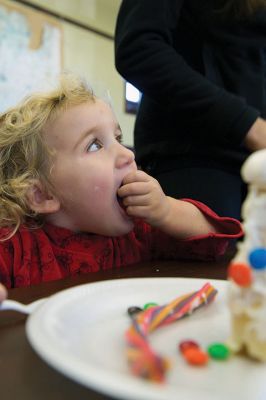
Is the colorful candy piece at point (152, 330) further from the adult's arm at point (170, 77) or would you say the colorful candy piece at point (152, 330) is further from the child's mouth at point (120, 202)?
the adult's arm at point (170, 77)

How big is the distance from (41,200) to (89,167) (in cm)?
13

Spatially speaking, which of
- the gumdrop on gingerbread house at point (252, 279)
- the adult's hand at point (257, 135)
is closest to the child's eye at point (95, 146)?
the adult's hand at point (257, 135)

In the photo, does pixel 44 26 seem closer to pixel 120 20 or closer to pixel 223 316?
pixel 120 20

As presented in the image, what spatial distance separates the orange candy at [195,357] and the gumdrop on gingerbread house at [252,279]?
37 mm

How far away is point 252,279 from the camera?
0.36 meters

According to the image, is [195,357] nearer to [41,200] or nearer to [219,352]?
[219,352]

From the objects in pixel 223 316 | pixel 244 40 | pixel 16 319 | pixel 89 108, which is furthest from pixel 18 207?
pixel 244 40

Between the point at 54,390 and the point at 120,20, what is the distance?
3.11 ft

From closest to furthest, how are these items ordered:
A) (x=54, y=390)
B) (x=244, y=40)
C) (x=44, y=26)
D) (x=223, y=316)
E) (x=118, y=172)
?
1. (x=54, y=390)
2. (x=223, y=316)
3. (x=118, y=172)
4. (x=244, y=40)
5. (x=44, y=26)

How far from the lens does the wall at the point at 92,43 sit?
2.70 metres

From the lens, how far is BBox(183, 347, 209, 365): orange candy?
0.33 metres

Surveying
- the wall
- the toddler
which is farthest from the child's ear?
the wall

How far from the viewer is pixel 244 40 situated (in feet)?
3.61

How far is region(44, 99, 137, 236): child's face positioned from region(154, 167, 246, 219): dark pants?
0.25m
